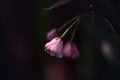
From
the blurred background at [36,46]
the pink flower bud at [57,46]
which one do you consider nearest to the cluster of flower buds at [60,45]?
the pink flower bud at [57,46]

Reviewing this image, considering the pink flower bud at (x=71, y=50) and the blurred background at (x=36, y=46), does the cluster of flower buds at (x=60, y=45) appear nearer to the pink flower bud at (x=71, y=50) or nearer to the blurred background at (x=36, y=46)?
the pink flower bud at (x=71, y=50)

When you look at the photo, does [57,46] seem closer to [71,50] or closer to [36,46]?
[71,50]

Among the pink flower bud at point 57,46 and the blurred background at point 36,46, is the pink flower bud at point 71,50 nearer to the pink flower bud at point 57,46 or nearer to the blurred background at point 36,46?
the pink flower bud at point 57,46

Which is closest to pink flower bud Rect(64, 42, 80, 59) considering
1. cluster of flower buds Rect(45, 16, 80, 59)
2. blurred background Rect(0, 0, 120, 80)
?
cluster of flower buds Rect(45, 16, 80, 59)

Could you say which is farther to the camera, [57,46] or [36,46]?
[36,46]

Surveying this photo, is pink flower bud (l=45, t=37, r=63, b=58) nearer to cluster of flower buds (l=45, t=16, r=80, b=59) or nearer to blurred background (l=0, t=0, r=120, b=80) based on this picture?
cluster of flower buds (l=45, t=16, r=80, b=59)

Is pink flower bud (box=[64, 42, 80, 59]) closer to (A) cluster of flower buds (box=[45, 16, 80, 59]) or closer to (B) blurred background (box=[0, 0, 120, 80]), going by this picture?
(A) cluster of flower buds (box=[45, 16, 80, 59])

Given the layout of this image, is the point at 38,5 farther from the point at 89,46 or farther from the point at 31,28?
the point at 89,46

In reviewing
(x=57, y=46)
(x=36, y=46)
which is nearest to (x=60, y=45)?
(x=57, y=46)

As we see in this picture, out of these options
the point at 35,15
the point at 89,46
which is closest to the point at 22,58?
the point at 35,15

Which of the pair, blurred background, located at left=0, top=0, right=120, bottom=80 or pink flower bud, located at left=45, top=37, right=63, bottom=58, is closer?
pink flower bud, located at left=45, top=37, right=63, bottom=58

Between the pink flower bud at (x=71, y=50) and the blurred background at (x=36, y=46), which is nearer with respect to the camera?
the pink flower bud at (x=71, y=50)
